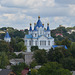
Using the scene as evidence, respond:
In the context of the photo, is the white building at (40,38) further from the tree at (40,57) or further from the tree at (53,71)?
the tree at (53,71)

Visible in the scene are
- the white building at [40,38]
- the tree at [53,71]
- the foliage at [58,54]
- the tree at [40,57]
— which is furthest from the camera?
the white building at [40,38]

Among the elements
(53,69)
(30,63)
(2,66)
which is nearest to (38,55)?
(30,63)

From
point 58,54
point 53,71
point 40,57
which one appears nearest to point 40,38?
point 40,57

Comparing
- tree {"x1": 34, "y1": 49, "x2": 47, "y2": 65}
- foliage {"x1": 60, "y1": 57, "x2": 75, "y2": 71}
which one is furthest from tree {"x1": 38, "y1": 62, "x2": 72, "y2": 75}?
tree {"x1": 34, "y1": 49, "x2": 47, "y2": 65}

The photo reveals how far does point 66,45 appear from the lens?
62.4 meters

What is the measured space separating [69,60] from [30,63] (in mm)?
6139

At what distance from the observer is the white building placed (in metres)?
64.0

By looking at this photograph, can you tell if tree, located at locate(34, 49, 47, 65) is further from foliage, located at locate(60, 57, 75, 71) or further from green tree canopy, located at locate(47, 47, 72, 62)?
foliage, located at locate(60, 57, 75, 71)

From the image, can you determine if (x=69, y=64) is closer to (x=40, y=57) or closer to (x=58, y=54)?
(x=58, y=54)

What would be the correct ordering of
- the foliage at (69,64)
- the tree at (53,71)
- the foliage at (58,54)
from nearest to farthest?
the tree at (53,71) → the foliage at (69,64) → the foliage at (58,54)

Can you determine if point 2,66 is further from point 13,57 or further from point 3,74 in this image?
point 13,57

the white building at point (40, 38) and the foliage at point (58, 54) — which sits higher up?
the white building at point (40, 38)

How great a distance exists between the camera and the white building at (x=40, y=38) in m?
64.0

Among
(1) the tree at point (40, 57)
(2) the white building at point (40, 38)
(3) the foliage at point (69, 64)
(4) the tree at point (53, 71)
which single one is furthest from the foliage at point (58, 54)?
(4) the tree at point (53, 71)
